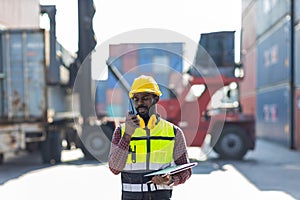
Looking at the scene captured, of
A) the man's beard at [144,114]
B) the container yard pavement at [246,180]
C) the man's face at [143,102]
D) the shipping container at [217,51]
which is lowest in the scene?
the container yard pavement at [246,180]

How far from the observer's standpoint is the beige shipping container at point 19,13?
12578mm

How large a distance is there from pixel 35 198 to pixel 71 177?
5.46ft

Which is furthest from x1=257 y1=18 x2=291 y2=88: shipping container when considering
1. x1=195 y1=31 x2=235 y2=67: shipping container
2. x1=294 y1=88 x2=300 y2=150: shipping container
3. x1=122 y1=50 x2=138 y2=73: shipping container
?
x1=122 y1=50 x2=138 y2=73: shipping container

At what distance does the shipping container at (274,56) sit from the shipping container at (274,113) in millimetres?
423

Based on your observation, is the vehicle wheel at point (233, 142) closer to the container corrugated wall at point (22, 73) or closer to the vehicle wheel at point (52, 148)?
the vehicle wheel at point (52, 148)

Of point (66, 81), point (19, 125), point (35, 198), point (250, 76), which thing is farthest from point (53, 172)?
point (250, 76)

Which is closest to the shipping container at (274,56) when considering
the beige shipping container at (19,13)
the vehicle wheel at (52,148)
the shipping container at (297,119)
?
the shipping container at (297,119)

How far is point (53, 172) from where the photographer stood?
26.8 feet

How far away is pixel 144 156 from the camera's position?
7.89 ft

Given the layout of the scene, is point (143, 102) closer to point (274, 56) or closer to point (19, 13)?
point (19, 13)

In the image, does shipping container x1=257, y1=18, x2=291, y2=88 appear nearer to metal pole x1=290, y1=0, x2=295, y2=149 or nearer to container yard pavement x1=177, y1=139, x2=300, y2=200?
metal pole x1=290, y1=0, x2=295, y2=149

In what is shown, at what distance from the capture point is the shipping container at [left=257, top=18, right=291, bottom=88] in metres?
13.4

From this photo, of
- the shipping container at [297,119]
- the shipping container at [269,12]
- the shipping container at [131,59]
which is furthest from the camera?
the shipping container at [269,12]

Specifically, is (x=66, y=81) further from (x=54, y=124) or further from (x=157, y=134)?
(x=157, y=134)
